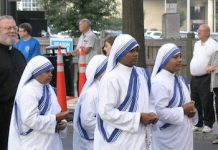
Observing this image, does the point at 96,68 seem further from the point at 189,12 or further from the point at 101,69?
the point at 189,12

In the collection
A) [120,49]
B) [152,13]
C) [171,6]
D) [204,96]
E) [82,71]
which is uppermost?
[171,6]

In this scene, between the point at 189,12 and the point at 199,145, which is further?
the point at 189,12

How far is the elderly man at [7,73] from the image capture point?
7340 mm

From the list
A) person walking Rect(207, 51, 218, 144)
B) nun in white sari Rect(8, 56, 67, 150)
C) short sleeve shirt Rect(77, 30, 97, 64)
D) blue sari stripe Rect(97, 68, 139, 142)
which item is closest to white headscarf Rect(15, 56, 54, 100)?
nun in white sari Rect(8, 56, 67, 150)

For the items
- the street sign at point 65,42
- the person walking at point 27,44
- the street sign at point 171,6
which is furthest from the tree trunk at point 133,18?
the street sign at point 171,6

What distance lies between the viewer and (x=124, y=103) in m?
5.86

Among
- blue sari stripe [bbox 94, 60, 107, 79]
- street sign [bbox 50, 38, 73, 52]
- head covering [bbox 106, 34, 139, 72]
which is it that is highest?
head covering [bbox 106, 34, 139, 72]

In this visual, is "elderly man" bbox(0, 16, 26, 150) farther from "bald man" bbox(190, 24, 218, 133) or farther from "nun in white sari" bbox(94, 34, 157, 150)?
"bald man" bbox(190, 24, 218, 133)

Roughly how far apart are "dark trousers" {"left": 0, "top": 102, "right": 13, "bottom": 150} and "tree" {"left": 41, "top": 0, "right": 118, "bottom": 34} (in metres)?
25.2

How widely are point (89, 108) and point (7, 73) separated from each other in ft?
3.23

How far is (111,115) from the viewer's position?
579 cm

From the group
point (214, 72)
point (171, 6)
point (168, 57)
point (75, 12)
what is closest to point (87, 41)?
point (214, 72)

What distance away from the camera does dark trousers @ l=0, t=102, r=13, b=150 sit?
24.2ft

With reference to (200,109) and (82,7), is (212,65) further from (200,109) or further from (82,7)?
(82,7)
